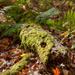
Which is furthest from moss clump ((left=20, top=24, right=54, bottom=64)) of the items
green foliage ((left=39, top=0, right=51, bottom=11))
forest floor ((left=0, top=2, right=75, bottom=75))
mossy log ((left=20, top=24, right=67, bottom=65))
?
green foliage ((left=39, top=0, right=51, bottom=11))

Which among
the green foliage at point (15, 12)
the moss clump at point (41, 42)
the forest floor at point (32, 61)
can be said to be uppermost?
the green foliage at point (15, 12)

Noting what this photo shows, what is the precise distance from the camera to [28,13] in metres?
3.67

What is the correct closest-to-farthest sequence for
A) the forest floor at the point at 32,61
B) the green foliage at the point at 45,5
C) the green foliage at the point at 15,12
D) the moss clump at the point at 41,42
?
the forest floor at the point at 32,61
the moss clump at the point at 41,42
the green foliage at the point at 15,12
the green foliage at the point at 45,5

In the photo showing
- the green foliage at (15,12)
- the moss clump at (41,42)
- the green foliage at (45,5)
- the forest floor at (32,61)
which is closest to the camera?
the forest floor at (32,61)

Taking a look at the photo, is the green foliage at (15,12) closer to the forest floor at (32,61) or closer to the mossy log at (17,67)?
the forest floor at (32,61)

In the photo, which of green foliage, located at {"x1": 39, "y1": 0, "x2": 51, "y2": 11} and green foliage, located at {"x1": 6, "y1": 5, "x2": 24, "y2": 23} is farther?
→ green foliage, located at {"x1": 39, "y1": 0, "x2": 51, "y2": 11}

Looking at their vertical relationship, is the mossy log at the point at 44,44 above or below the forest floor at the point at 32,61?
above

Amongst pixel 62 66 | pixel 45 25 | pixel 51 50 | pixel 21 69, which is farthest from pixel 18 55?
pixel 45 25

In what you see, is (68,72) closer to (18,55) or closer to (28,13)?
(18,55)

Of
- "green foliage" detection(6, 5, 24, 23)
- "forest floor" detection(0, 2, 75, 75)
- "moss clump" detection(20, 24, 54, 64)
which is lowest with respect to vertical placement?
"forest floor" detection(0, 2, 75, 75)

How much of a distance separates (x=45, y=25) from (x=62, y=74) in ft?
7.91

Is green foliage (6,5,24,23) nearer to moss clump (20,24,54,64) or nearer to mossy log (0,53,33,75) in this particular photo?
moss clump (20,24,54,64)

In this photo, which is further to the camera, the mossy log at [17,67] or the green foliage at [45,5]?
the green foliage at [45,5]

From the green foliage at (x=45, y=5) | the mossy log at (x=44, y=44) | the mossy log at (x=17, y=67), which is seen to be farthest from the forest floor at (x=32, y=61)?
the green foliage at (x=45, y=5)
